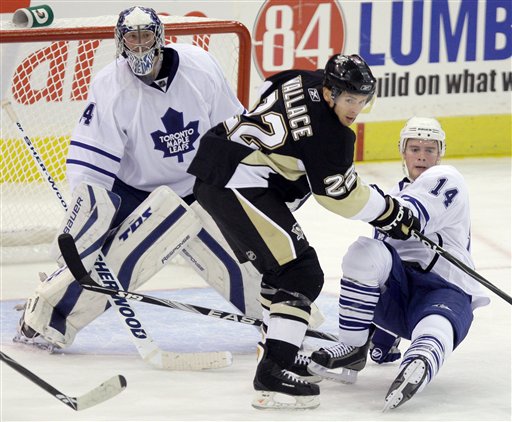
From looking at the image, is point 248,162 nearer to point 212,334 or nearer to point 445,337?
point 445,337

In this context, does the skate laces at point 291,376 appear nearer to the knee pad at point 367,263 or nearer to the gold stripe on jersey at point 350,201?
the knee pad at point 367,263

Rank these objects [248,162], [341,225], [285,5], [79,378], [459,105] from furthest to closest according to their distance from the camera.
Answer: [459,105] < [285,5] < [341,225] < [79,378] < [248,162]

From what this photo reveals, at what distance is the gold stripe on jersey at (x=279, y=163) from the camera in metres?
3.64

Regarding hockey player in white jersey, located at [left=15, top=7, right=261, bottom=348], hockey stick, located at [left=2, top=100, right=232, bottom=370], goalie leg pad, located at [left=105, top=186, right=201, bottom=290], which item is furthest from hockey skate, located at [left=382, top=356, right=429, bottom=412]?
goalie leg pad, located at [left=105, top=186, right=201, bottom=290]

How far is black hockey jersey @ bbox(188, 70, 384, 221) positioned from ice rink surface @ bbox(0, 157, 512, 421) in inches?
20.4

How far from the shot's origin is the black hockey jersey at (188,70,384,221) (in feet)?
11.7

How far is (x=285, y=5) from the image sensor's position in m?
6.66

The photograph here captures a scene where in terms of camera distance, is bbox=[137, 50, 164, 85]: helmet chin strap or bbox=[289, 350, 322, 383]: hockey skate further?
bbox=[137, 50, 164, 85]: helmet chin strap

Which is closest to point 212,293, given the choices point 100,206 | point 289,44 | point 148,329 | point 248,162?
point 148,329

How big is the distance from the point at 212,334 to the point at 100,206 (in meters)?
0.58

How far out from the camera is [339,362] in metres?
3.81

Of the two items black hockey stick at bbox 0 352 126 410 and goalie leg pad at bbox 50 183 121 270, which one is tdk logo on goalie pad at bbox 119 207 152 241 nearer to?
goalie leg pad at bbox 50 183 121 270

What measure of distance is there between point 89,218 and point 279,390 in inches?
33.9

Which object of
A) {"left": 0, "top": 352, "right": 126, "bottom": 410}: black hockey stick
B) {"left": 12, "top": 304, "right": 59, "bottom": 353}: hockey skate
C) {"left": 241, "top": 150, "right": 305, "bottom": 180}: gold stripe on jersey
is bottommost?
{"left": 12, "top": 304, "right": 59, "bottom": 353}: hockey skate
